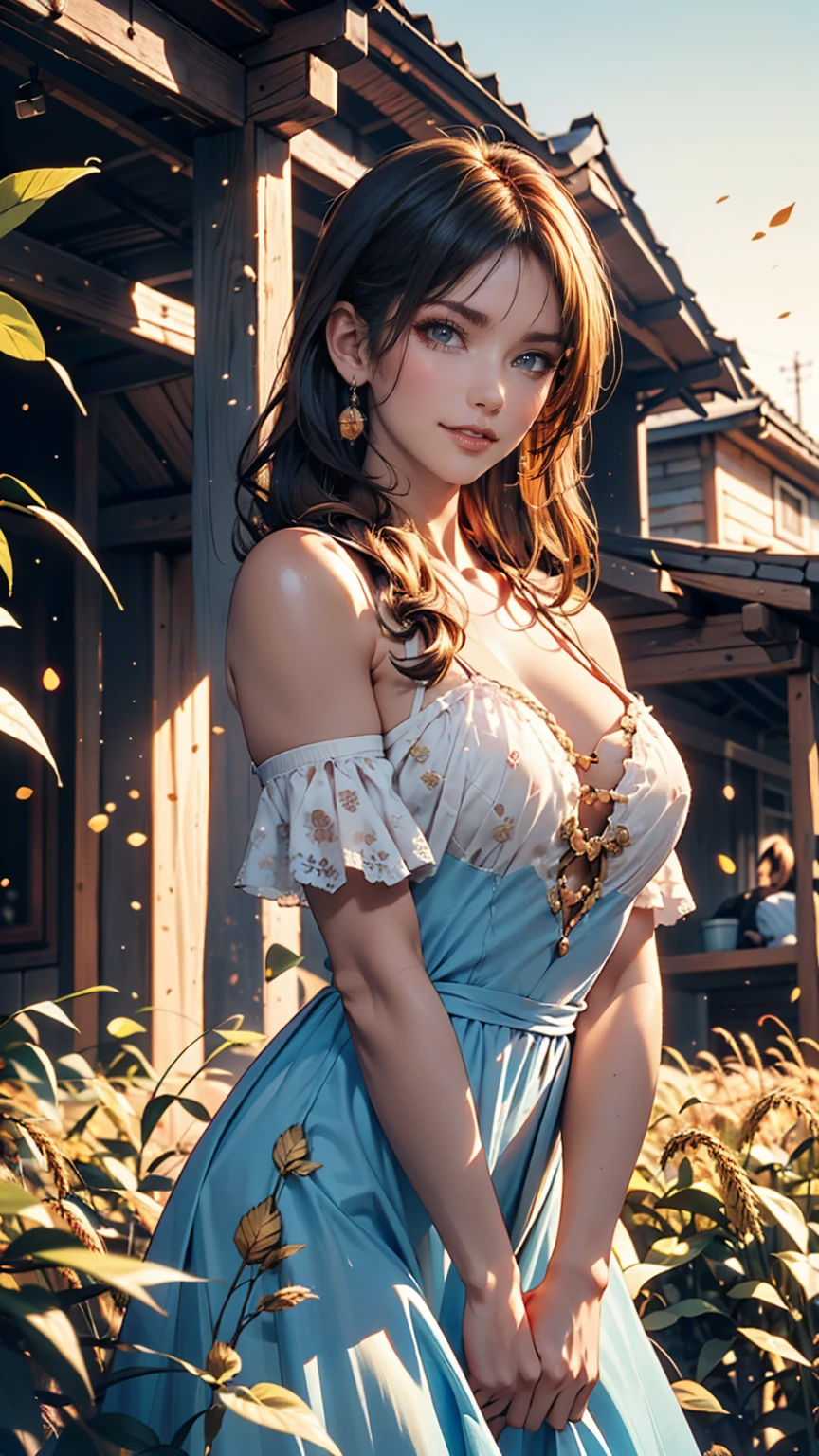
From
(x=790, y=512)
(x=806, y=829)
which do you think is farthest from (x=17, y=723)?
(x=790, y=512)

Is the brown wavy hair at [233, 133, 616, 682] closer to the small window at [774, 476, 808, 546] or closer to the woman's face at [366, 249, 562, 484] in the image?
the woman's face at [366, 249, 562, 484]

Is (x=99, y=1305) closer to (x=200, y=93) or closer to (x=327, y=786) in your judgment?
(x=327, y=786)

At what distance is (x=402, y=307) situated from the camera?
4.68ft

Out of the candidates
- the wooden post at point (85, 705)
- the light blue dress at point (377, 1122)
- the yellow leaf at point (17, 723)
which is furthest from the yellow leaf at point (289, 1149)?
the wooden post at point (85, 705)

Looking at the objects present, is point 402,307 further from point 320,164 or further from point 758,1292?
point 320,164

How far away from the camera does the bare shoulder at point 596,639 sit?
1698 mm

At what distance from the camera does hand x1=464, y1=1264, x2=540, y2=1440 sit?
1.21 meters

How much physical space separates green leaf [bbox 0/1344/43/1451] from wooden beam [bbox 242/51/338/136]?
256cm

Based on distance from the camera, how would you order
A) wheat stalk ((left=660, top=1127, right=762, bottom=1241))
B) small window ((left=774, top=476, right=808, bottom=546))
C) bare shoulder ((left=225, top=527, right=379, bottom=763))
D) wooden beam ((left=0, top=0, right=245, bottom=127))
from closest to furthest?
bare shoulder ((left=225, top=527, right=379, bottom=763)) → wheat stalk ((left=660, top=1127, right=762, bottom=1241)) → wooden beam ((left=0, top=0, right=245, bottom=127)) → small window ((left=774, top=476, right=808, bottom=546))

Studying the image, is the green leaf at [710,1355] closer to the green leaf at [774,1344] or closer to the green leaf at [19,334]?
the green leaf at [774,1344]

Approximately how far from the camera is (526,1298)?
1.29m

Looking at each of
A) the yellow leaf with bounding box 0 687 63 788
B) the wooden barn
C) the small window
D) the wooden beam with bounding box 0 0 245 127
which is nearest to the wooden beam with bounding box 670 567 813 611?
the wooden barn

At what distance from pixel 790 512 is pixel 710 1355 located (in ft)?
30.8

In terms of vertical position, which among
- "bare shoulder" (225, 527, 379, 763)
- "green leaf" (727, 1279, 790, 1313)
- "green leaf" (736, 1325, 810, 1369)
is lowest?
"green leaf" (736, 1325, 810, 1369)
